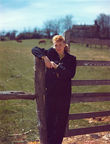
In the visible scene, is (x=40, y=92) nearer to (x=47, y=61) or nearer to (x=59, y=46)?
(x=47, y=61)

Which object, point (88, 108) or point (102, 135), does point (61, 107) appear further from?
point (88, 108)

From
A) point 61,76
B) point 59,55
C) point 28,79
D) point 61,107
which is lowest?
point 28,79

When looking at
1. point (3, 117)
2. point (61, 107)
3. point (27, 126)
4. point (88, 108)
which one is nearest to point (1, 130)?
point (27, 126)

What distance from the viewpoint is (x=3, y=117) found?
25.4ft

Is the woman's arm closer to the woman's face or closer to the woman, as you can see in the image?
the woman

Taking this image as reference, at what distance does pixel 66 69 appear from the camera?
12.7 feet

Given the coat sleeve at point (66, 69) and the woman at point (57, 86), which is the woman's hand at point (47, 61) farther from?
the coat sleeve at point (66, 69)

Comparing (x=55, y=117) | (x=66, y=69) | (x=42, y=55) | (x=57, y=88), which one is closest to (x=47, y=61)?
(x=42, y=55)

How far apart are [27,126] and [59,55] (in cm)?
324

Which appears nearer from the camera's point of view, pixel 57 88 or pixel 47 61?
pixel 47 61

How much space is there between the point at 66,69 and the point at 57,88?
30 cm

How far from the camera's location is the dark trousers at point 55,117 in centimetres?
392

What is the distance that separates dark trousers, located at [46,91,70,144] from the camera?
12.9 ft

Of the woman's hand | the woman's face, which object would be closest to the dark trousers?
the woman's hand
